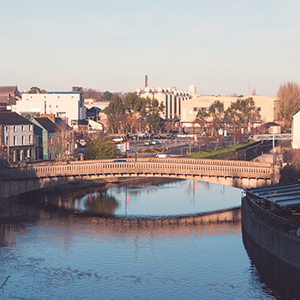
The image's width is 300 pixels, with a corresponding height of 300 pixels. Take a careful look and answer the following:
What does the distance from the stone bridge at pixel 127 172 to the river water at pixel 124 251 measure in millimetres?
3384

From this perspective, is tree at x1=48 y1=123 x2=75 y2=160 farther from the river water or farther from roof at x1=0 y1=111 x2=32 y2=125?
the river water

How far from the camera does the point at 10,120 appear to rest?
320 feet

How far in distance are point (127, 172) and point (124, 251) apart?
835 inches

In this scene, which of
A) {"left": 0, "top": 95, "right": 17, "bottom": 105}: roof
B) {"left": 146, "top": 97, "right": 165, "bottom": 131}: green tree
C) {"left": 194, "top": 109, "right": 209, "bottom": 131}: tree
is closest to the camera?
{"left": 146, "top": 97, "right": 165, "bottom": 131}: green tree

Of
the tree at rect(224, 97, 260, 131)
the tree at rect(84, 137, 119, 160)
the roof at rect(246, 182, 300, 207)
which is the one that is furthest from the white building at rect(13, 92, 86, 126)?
the roof at rect(246, 182, 300, 207)

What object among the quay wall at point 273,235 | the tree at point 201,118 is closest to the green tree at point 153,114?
the tree at point 201,118

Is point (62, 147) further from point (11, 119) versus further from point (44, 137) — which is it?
point (44, 137)

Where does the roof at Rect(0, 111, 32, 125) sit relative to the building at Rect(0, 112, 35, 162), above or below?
above

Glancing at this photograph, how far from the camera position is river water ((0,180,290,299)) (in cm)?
3956

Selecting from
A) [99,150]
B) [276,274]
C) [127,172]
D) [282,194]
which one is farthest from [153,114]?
[276,274]

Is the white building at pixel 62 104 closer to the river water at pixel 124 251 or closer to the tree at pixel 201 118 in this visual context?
the tree at pixel 201 118

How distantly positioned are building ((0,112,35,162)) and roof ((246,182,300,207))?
51.3 metres

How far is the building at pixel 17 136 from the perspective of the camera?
306 ft

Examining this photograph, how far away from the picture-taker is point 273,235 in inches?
1807
